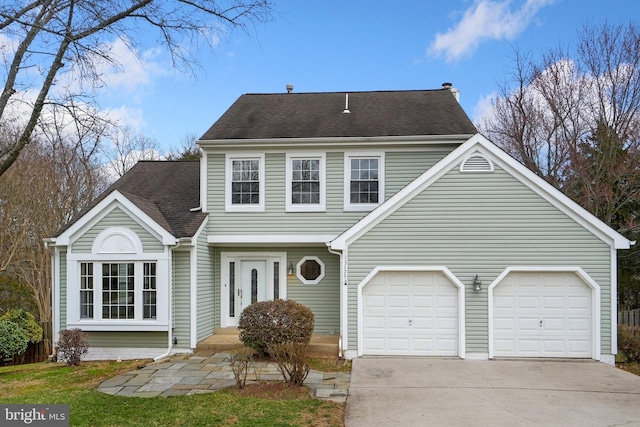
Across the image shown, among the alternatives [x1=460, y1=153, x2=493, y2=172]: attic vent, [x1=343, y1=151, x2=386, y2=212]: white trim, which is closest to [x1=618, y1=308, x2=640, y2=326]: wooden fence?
[x1=460, y1=153, x2=493, y2=172]: attic vent

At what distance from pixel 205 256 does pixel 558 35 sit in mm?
15277

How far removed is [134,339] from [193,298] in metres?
1.65

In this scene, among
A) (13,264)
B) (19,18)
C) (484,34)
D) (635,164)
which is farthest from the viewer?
(13,264)

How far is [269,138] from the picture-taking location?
12.3m

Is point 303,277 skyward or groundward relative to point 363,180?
groundward

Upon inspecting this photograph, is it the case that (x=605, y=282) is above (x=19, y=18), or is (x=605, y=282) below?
below

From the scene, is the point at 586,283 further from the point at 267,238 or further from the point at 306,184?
the point at 267,238

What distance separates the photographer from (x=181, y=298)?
1124 cm

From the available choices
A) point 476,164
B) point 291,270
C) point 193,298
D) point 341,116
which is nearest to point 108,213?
point 193,298

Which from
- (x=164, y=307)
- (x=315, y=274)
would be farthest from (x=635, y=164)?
(x=164, y=307)

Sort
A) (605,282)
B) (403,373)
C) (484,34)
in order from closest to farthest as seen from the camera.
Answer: (403,373) → (605,282) → (484,34)

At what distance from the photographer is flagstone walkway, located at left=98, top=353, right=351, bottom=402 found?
791 centimetres

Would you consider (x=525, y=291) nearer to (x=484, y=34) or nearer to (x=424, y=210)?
(x=424, y=210)

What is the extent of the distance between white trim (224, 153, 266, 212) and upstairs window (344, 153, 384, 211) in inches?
89.2
